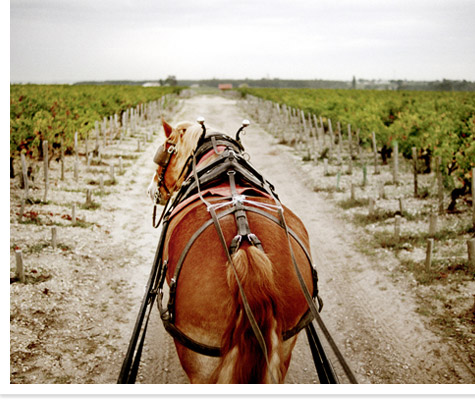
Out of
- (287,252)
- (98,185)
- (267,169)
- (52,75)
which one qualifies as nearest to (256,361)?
(287,252)

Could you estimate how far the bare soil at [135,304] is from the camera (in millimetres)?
3209

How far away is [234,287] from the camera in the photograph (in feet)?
5.53

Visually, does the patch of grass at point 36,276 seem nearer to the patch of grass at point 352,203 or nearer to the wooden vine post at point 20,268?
the wooden vine post at point 20,268

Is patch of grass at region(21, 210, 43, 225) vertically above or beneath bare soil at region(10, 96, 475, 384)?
above

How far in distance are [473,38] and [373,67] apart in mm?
835

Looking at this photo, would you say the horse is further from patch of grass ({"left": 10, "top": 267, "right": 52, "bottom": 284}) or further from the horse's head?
patch of grass ({"left": 10, "top": 267, "right": 52, "bottom": 284})

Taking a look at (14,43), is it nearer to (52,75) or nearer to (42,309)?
(52,75)

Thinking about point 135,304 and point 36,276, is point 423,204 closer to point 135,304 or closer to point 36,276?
point 135,304

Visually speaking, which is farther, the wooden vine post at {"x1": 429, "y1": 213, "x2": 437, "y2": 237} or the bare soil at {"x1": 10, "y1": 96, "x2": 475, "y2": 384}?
the wooden vine post at {"x1": 429, "y1": 213, "x2": 437, "y2": 237}

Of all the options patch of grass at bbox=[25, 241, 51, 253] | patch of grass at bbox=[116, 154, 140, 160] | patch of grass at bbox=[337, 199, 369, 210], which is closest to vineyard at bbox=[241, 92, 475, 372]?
patch of grass at bbox=[337, 199, 369, 210]

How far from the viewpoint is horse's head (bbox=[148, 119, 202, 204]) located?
3.37m

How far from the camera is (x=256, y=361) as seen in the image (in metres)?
1.70

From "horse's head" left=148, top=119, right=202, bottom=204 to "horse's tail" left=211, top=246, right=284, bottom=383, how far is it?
5.51 feet

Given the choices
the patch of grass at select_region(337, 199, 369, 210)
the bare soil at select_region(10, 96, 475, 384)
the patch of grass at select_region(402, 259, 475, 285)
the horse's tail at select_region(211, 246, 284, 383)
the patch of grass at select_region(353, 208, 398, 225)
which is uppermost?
the horse's tail at select_region(211, 246, 284, 383)
